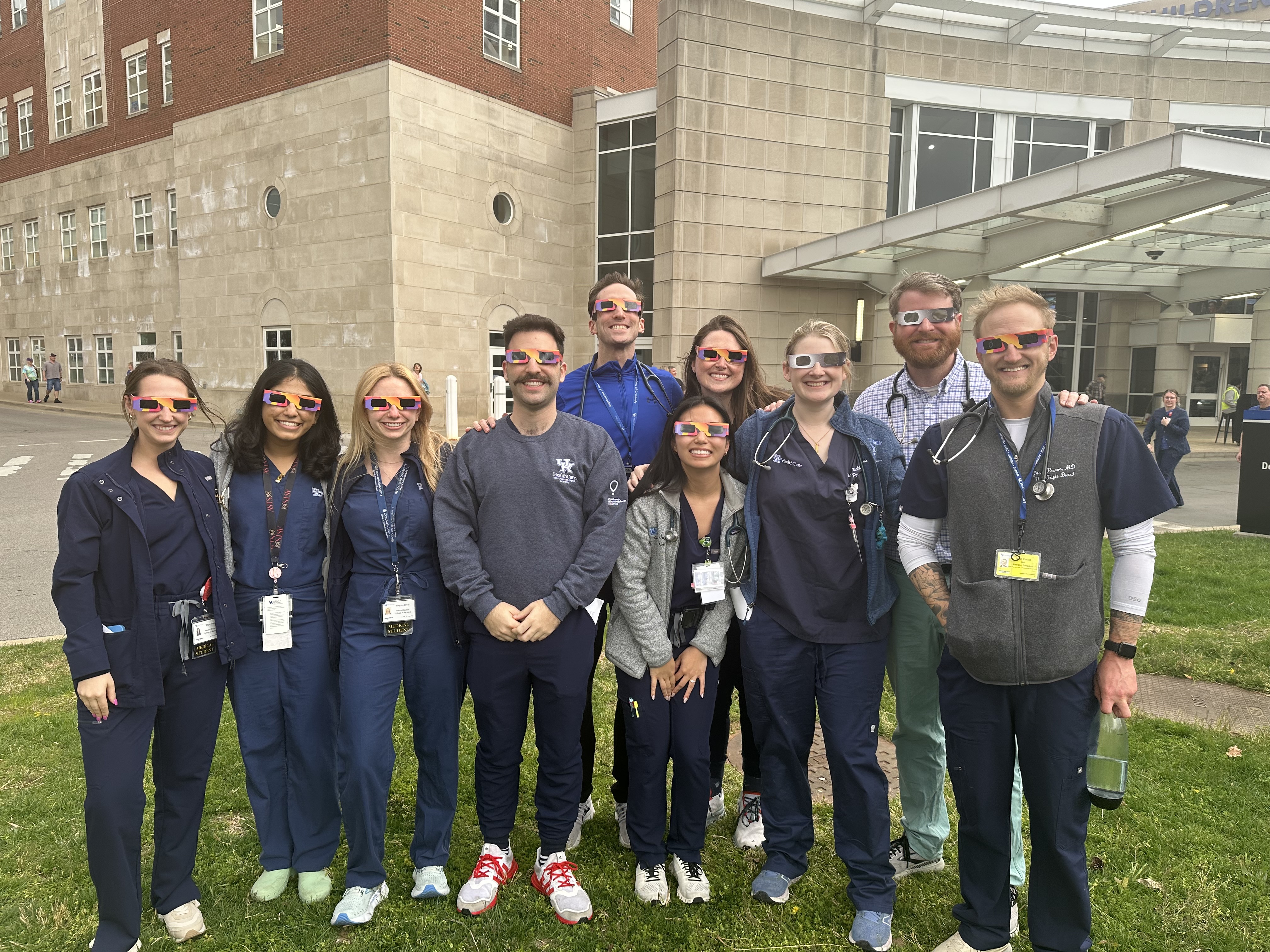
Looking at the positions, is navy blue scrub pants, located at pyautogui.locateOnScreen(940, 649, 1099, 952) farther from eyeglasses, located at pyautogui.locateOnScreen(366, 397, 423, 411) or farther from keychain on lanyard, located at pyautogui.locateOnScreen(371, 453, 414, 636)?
eyeglasses, located at pyautogui.locateOnScreen(366, 397, 423, 411)

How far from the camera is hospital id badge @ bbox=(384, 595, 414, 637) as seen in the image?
10.2ft

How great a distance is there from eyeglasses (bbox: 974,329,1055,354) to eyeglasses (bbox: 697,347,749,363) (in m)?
1.23

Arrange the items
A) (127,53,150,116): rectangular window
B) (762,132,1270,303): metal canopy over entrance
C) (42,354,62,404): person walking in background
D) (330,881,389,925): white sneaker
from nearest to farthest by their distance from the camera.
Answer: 1. (330,881,389,925): white sneaker
2. (762,132,1270,303): metal canopy over entrance
3. (127,53,150,116): rectangular window
4. (42,354,62,404): person walking in background

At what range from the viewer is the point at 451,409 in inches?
808

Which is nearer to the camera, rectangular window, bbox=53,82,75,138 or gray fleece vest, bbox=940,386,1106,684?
gray fleece vest, bbox=940,386,1106,684

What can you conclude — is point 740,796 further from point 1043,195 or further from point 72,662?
point 1043,195

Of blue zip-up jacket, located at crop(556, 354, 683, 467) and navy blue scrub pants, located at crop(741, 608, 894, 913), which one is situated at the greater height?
blue zip-up jacket, located at crop(556, 354, 683, 467)

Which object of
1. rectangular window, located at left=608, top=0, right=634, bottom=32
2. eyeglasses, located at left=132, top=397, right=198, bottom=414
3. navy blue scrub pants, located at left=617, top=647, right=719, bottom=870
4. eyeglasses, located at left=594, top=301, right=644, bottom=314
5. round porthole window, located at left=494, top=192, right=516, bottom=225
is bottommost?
navy blue scrub pants, located at left=617, top=647, right=719, bottom=870

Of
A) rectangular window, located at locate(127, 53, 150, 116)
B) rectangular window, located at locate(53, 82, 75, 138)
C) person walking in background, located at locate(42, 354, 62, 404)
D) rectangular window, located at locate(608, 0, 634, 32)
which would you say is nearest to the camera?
rectangular window, located at locate(608, 0, 634, 32)

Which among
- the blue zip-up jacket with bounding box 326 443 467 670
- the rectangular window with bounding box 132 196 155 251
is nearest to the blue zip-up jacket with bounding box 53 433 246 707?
the blue zip-up jacket with bounding box 326 443 467 670

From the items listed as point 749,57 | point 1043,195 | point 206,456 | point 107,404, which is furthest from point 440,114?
point 206,456

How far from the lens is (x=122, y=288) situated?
2911cm

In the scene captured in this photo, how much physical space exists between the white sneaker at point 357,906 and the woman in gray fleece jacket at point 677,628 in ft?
3.51

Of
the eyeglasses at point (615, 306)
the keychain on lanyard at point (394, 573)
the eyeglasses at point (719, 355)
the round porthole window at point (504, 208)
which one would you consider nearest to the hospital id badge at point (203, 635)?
the keychain on lanyard at point (394, 573)
